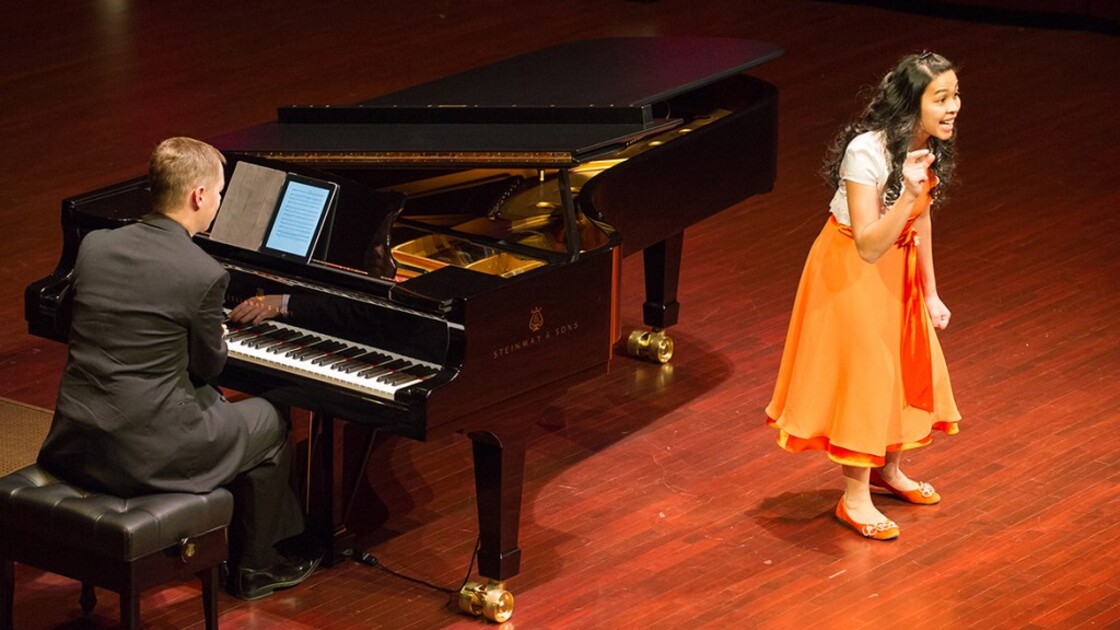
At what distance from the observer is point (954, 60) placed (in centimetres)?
1041

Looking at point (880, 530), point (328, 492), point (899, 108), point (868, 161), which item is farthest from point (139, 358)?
point (880, 530)

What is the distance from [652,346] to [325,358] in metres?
2.11

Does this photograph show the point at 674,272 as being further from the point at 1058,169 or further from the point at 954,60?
the point at 954,60

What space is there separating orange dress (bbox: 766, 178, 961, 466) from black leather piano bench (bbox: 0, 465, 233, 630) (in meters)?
1.74

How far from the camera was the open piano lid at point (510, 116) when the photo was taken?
496 cm

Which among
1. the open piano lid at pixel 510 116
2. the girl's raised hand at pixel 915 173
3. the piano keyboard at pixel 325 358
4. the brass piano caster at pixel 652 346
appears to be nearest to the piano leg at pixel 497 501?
the piano keyboard at pixel 325 358

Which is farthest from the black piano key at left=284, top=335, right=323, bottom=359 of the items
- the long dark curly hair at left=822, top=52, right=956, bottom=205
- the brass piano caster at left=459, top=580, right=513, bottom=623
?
the long dark curly hair at left=822, top=52, right=956, bottom=205

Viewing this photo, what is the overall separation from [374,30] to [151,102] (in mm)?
2047

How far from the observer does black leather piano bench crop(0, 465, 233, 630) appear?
4.25m

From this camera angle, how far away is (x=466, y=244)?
520 cm

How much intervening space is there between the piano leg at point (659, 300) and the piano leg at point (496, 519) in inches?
72.0

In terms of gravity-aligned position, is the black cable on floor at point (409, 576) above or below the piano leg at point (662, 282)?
below

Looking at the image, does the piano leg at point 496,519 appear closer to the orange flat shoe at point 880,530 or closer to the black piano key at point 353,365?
the black piano key at point 353,365

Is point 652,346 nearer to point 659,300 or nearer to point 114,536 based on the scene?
point 659,300
